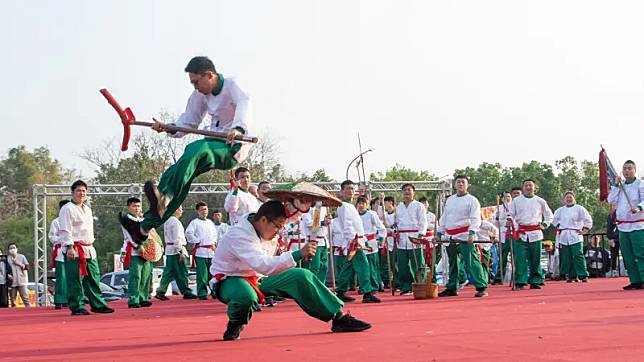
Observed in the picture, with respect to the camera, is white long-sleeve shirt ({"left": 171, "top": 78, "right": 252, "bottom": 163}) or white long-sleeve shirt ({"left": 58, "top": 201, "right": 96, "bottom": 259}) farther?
white long-sleeve shirt ({"left": 58, "top": 201, "right": 96, "bottom": 259})

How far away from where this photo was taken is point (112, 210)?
42.9 meters

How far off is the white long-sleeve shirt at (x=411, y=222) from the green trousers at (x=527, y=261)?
1.65 metres

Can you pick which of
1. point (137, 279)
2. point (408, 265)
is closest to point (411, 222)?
point (408, 265)

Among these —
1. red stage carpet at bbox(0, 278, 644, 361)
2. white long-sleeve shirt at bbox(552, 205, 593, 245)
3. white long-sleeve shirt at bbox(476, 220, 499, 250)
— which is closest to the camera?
red stage carpet at bbox(0, 278, 644, 361)

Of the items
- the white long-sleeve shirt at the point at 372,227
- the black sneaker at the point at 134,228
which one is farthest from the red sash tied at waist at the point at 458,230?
the black sneaker at the point at 134,228

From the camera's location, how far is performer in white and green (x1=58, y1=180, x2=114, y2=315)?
1277 cm

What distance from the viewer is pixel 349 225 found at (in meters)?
14.6

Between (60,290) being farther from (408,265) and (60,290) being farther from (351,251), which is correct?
(408,265)

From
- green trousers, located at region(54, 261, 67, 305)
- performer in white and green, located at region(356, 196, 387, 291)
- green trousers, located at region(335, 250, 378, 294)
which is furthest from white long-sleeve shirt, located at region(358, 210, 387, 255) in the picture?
green trousers, located at region(54, 261, 67, 305)

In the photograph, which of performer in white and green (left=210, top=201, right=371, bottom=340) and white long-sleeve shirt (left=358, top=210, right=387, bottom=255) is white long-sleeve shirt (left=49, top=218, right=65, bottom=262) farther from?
performer in white and green (left=210, top=201, right=371, bottom=340)

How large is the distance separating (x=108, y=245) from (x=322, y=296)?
36.0 metres

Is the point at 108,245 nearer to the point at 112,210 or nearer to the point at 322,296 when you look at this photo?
the point at 112,210

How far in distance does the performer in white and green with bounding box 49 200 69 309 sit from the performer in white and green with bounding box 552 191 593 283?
9.78 metres

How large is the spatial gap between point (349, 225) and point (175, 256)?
4764 mm
